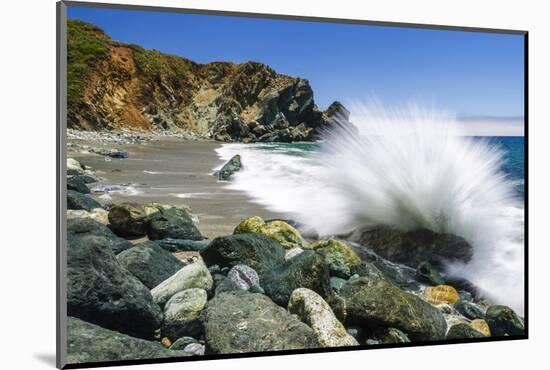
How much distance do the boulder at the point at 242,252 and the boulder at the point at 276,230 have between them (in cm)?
5

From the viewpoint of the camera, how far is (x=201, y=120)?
530cm

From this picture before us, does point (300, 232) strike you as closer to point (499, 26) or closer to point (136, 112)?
point (136, 112)

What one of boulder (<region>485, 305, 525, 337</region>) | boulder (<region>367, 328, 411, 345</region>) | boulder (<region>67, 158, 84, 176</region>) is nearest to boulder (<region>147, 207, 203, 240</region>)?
boulder (<region>67, 158, 84, 176</region>)

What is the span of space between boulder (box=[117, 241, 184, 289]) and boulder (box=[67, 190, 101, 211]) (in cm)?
36

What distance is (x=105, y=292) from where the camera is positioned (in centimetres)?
465

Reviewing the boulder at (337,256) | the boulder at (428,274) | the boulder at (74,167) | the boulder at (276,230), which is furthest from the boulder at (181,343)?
the boulder at (428,274)

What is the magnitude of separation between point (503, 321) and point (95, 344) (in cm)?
294

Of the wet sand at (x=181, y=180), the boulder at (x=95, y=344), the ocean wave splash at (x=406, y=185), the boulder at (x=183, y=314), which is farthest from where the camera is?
the ocean wave splash at (x=406, y=185)

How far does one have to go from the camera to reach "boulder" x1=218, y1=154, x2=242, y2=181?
17.2 ft

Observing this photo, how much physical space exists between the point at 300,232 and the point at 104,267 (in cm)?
135

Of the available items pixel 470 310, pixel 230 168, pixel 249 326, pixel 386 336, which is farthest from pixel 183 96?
pixel 470 310

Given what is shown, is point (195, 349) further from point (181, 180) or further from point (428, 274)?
point (428, 274)

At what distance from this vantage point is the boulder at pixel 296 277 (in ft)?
16.6

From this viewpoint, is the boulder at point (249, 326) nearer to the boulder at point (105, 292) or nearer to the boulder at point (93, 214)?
the boulder at point (105, 292)
